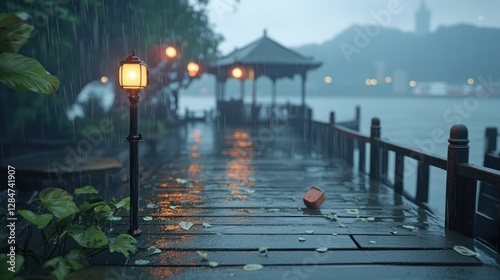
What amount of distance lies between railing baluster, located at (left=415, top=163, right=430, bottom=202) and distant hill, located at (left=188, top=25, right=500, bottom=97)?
391 feet

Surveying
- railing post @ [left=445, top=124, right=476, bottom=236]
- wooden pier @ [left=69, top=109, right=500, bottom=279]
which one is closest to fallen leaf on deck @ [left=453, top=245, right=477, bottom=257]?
wooden pier @ [left=69, top=109, right=500, bottom=279]

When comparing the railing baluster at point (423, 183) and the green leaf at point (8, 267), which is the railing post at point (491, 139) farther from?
the green leaf at point (8, 267)

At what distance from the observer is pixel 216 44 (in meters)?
23.4

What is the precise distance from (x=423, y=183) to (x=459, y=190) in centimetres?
179

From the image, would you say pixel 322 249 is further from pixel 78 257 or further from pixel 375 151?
pixel 375 151

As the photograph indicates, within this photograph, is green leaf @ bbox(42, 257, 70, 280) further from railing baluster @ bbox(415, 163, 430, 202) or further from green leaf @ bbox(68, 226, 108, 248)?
railing baluster @ bbox(415, 163, 430, 202)

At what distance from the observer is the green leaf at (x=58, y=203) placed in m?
3.50

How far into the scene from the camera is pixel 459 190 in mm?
4453

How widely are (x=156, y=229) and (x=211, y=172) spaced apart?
4.03 meters

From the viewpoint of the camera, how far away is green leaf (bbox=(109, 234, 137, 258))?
3565 millimetres

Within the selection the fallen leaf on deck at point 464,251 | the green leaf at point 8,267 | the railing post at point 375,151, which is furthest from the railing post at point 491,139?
the green leaf at point 8,267

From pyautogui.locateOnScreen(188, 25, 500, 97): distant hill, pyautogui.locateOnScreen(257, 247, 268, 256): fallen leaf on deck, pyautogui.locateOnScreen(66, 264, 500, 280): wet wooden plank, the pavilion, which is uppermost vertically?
pyautogui.locateOnScreen(188, 25, 500, 97): distant hill

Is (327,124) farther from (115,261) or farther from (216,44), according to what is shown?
(216,44)

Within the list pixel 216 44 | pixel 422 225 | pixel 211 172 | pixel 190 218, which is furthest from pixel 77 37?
pixel 216 44
